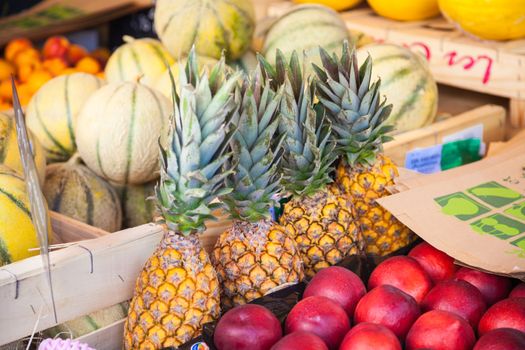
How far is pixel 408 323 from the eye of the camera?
52.5 inches

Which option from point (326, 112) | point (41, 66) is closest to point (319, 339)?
point (326, 112)

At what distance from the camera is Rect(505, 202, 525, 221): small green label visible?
1.73 metres

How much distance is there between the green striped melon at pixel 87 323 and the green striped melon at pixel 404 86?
48.4 inches

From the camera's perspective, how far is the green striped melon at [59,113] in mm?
2332

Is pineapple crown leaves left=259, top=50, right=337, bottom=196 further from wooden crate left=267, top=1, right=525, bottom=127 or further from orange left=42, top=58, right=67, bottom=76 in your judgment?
orange left=42, top=58, right=67, bottom=76

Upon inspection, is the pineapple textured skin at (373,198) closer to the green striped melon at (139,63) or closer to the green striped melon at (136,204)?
the green striped melon at (136,204)

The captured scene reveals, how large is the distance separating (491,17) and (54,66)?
2.23 m

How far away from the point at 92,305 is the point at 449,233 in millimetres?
860

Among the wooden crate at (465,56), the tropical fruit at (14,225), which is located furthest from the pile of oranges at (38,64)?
the tropical fruit at (14,225)

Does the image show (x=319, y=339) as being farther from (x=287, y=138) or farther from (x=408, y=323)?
(x=287, y=138)

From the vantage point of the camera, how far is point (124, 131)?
208cm

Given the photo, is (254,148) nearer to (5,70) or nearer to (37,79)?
(37,79)

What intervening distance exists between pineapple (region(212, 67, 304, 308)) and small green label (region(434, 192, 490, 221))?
44 centimetres

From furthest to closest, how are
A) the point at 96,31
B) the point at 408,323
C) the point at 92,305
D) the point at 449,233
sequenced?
1. the point at 96,31
2. the point at 449,233
3. the point at 92,305
4. the point at 408,323
